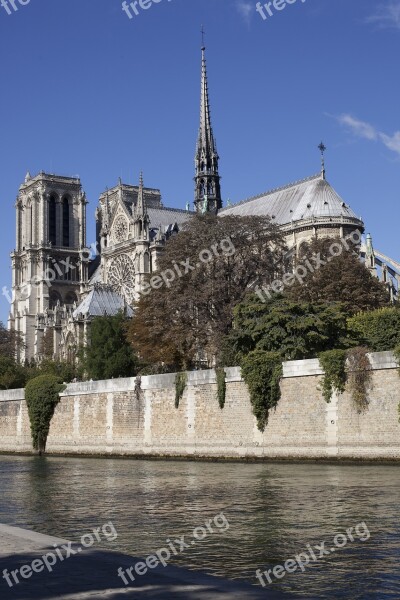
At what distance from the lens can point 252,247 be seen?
147 ft

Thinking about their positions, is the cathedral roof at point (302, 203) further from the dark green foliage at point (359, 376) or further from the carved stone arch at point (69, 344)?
the dark green foliage at point (359, 376)

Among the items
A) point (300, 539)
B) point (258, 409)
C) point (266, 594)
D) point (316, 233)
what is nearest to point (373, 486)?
point (300, 539)

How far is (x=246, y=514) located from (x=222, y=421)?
16.3 metres

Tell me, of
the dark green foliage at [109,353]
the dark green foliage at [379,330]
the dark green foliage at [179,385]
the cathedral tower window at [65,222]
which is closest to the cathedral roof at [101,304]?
the cathedral tower window at [65,222]

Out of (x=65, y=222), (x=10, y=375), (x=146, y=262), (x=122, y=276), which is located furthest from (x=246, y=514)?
(x=65, y=222)

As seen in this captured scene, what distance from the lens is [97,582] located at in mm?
8625

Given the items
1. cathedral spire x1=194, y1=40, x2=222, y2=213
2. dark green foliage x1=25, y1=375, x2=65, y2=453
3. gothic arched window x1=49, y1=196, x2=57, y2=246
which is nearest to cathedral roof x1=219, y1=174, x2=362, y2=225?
cathedral spire x1=194, y1=40, x2=222, y2=213

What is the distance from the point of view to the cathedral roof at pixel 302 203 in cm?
7494

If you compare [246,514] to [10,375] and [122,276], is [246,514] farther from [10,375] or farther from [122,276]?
[122,276]

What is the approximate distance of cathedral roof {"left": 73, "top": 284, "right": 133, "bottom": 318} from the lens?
8353 cm

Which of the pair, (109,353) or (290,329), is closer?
(290,329)

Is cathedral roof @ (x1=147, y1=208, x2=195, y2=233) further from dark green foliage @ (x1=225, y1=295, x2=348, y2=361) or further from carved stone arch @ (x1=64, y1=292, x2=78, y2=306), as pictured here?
dark green foliage @ (x1=225, y1=295, x2=348, y2=361)

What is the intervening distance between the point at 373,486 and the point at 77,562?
12026 mm

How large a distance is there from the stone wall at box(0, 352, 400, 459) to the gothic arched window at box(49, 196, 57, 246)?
226 feet
